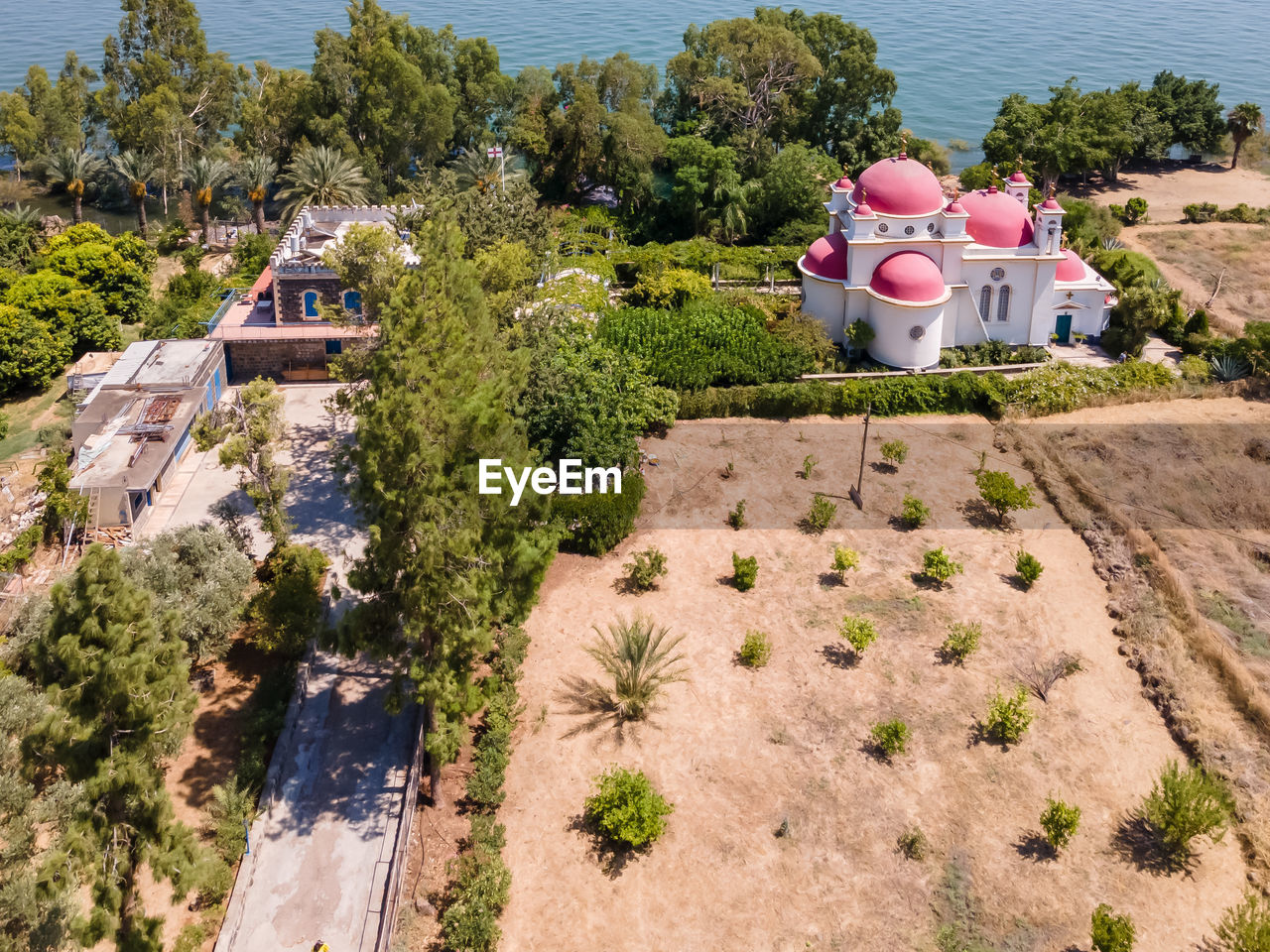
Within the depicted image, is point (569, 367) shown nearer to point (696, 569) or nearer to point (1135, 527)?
point (696, 569)


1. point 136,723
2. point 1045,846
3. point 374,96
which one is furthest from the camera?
point 374,96

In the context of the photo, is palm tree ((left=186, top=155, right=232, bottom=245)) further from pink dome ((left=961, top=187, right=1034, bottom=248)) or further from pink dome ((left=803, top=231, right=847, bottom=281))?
pink dome ((left=961, top=187, right=1034, bottom=248))

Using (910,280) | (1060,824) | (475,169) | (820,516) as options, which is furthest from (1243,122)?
(1060,824)

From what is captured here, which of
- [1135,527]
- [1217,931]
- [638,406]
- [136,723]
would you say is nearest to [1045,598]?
[1135,527]

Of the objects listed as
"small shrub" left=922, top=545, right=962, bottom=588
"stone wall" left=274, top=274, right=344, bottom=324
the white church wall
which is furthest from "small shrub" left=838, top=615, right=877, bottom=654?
→ "stone wall" left=274, top=274, right=344, bottom=324

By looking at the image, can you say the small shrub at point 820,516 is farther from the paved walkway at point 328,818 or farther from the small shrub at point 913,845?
the paved walkway at point 328,818

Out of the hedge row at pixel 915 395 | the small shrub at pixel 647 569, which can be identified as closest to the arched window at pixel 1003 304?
the hedge row at pixel 915 395
